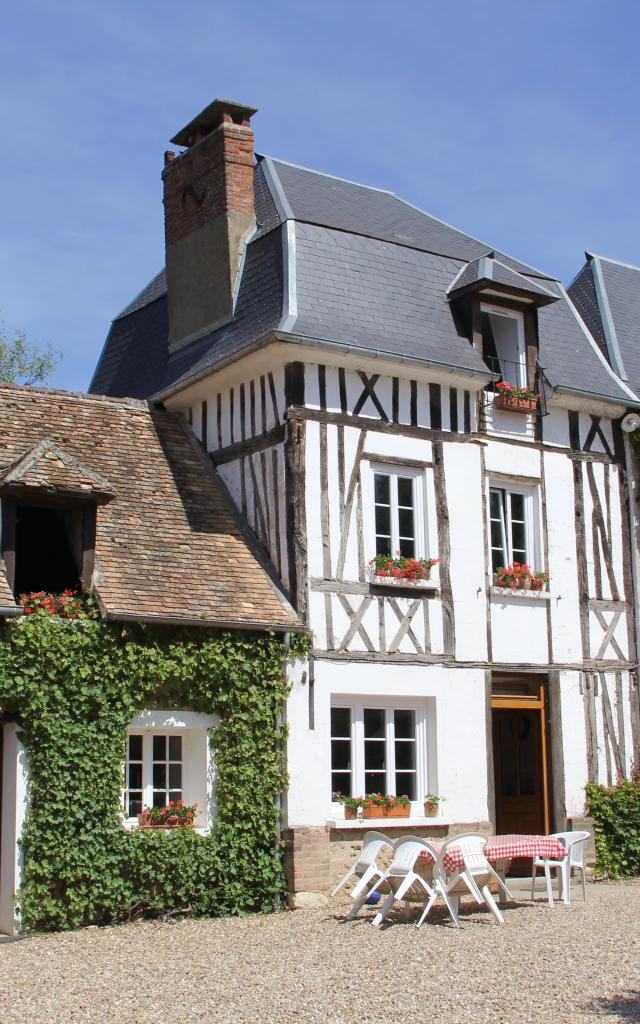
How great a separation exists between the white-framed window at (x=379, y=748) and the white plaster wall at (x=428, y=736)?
0.36 feet

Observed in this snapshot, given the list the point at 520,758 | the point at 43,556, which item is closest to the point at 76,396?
the point at 43,556

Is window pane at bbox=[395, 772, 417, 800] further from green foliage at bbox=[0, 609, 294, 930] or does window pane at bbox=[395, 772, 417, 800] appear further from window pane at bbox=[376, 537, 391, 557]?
window pane at bbox=[376, 537, 391, 557]

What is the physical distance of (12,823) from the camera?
1059cm

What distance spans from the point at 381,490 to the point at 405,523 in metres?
0.45

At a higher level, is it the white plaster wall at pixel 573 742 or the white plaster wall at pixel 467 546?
the white plaster wall at pixel 467 546

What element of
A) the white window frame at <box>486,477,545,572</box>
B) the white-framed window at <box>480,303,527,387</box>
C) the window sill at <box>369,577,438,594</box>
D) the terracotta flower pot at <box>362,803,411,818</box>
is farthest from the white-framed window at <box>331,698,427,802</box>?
the white-framed window at <box>480,303,527,387</box>

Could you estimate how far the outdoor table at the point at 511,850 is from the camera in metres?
9.91

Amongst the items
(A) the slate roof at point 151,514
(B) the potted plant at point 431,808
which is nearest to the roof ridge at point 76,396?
(A) the slate roof at point 151,514

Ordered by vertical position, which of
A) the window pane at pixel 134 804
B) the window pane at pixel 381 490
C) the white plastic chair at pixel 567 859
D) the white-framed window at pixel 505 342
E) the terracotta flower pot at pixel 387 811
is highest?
the white-framed window at pixel 505 342

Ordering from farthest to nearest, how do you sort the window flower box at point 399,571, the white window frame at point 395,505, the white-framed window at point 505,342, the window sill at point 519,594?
the white-framed window at point 505,342
the window sill at point 519,594
the white window frame at point 395,505
the window flower box at point 399,571

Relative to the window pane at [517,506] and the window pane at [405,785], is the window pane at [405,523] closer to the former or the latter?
the window pane at [517,506]

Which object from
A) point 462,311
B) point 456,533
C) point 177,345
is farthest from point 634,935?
point 177,345

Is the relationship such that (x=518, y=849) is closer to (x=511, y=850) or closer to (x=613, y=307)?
(x=511, y=850)

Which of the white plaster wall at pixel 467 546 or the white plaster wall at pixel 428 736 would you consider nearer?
the white plaster wall at pixel 428 736
